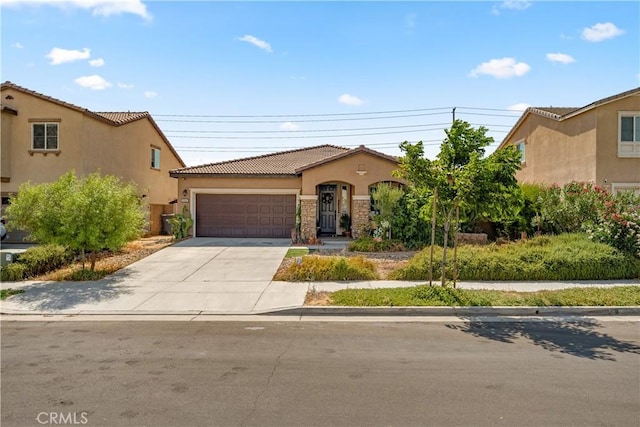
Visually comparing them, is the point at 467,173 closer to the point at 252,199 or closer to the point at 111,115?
the point at 252,199

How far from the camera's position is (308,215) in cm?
2012

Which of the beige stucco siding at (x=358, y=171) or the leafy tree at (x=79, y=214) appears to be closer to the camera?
the leafy tree at (x=79, y=214)

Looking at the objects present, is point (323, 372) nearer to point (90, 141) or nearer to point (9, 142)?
point (90, 141)

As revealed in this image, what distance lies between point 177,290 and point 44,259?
5184 millimetres

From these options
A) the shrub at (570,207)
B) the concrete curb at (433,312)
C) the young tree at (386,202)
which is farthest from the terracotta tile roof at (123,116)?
the shrub at (570,207)

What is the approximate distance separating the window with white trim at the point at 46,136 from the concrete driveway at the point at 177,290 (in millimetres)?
7999

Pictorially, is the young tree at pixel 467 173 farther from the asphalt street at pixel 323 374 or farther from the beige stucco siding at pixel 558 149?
the beige stucco siding at pixel 558 149

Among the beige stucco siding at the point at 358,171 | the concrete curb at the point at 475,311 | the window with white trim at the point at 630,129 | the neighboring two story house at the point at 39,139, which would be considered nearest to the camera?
the concrete curb at the point at 475,311

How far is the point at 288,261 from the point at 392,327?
23.9 feet

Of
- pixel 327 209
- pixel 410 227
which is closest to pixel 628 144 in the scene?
pixel 410 227

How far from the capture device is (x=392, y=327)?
26.7ft

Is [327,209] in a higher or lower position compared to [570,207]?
lower

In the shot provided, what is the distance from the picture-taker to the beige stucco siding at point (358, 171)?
1997cm

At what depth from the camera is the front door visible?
2227 cm
